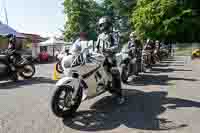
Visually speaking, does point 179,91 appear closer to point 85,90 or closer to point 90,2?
point 85,90

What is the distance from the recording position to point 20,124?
4777 mm

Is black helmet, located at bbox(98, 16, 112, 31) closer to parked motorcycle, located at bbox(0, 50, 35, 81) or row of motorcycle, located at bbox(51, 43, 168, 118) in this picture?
row of motorcycle, located at bbox(51, 43, 168, 118)

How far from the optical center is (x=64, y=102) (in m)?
5.01

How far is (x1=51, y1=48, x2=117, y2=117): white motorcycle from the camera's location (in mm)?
4953

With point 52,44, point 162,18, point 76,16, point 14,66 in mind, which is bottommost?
point 14,66

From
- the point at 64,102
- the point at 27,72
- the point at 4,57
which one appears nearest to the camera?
the point at 64,102

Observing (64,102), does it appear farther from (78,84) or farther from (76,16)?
(76,16)

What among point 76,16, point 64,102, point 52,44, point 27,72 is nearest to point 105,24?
point 64,102

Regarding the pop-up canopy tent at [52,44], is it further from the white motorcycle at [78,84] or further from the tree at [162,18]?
the white motorcycle at [78,84]

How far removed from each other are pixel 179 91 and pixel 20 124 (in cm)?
445

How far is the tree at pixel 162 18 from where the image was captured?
116 feet

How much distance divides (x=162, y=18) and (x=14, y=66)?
96.3 ft

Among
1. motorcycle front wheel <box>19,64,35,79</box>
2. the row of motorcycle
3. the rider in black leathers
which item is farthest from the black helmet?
motorcycle front wheel <box>19,64,35,79</box>

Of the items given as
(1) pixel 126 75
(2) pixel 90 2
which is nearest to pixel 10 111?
(1) pixel 126 75
